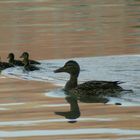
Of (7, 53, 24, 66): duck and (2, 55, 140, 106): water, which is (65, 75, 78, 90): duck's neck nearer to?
(2, 55, 140, 106): water

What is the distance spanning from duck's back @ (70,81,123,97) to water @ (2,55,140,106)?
376mm

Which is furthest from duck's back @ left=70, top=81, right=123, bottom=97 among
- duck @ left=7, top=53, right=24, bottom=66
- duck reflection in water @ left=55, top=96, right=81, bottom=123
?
duck @ left=7, top=53, right=24, bottom=66

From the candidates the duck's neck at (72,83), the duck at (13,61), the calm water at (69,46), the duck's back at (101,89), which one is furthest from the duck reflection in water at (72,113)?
the duck at (13,61)

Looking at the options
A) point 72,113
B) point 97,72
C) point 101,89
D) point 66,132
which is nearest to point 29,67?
point 97,72

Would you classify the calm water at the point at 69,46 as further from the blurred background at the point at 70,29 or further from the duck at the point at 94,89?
the duck at the point at 94,89

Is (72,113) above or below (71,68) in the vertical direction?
below

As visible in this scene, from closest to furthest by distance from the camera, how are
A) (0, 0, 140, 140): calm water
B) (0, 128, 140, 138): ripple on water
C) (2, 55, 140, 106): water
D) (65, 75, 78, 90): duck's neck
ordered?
(0, 128, 140, 138): ripple on water
(0, 0, 140, 140): calm water
(65, 75, 78, 90): duck's neck
(2, 55, 140, 106): water

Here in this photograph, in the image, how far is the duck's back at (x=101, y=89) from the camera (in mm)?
15539

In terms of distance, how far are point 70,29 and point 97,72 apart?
10.8m

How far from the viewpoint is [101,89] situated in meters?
15.7

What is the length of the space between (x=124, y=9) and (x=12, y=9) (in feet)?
20.6

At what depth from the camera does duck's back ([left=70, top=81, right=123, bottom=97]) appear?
51.0 feet

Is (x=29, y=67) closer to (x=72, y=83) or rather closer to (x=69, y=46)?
(x=72, y=83)

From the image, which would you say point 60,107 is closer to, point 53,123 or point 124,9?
point 53,123
